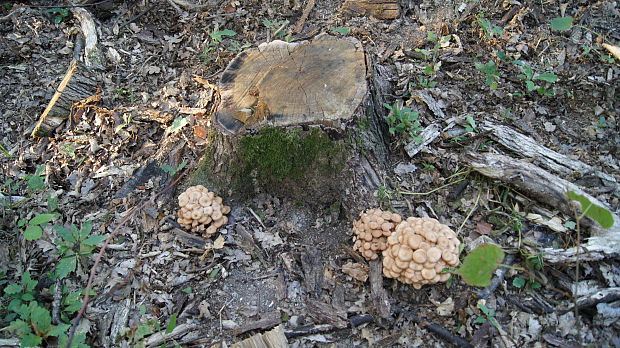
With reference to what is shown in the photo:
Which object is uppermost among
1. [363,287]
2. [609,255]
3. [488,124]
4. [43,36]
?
[43,36]

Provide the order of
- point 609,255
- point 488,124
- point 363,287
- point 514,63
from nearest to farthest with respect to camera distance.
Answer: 1. point 609,255
2. point 363,287
3. point 488,124
4. point 514,63

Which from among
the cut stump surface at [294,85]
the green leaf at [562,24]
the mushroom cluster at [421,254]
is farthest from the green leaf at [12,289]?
the green leaf at [562,24]

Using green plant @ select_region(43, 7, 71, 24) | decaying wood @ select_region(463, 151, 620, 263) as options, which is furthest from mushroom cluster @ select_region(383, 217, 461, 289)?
green plant @ select_region(43, 7, 71, 24)

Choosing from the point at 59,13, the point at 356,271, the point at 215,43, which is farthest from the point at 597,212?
the point at 59,13

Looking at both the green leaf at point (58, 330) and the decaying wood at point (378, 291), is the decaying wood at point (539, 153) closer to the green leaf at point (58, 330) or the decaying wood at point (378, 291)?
the decaying wood at point (378, 291)

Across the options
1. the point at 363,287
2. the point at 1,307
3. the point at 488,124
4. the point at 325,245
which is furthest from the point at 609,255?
the point at 1,307

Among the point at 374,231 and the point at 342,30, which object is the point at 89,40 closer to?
the point at 342,30

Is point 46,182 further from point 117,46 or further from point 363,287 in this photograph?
point 363,287
